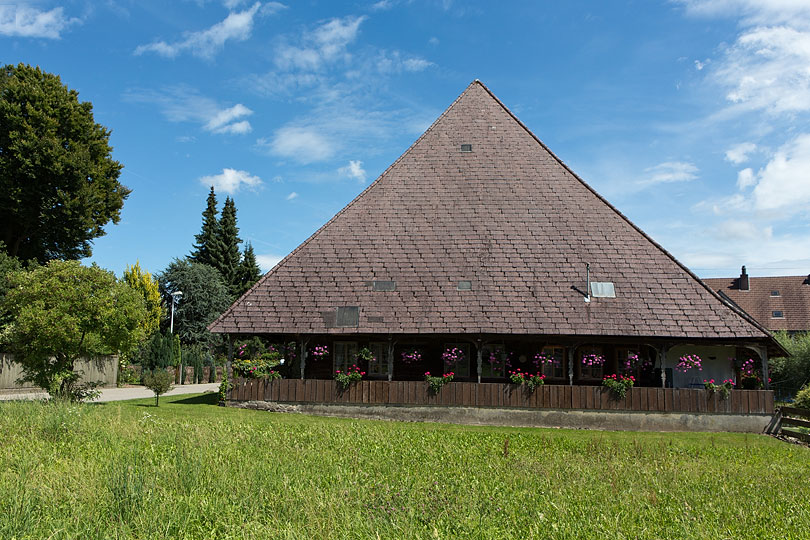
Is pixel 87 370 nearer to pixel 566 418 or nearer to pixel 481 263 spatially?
pixel 481 263

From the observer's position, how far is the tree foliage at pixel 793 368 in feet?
107

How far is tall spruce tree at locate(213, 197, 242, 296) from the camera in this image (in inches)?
2598

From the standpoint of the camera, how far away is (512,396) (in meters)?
20.3

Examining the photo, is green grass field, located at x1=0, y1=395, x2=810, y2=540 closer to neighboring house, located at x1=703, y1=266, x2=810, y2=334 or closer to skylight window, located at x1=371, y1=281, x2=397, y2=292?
skylight window, located at x1=371, y1=281, x2=397, y2=292

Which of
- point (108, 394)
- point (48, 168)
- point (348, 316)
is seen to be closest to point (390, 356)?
point (348, 316)

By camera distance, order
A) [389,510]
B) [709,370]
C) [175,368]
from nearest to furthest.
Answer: [389,510] → [709,370] → [175,368]

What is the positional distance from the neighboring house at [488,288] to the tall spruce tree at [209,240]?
44722mm

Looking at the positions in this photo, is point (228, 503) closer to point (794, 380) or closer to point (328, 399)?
point (328, 399)

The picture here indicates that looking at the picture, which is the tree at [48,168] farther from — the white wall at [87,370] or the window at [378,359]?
the window at [378,359]

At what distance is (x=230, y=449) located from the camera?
33.8ft

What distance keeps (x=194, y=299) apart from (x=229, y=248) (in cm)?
1121

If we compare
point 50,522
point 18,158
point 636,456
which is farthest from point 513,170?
point 18,158

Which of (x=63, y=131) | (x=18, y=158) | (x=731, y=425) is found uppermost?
(x=63, y=131)

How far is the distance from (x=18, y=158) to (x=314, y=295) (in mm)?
21618
